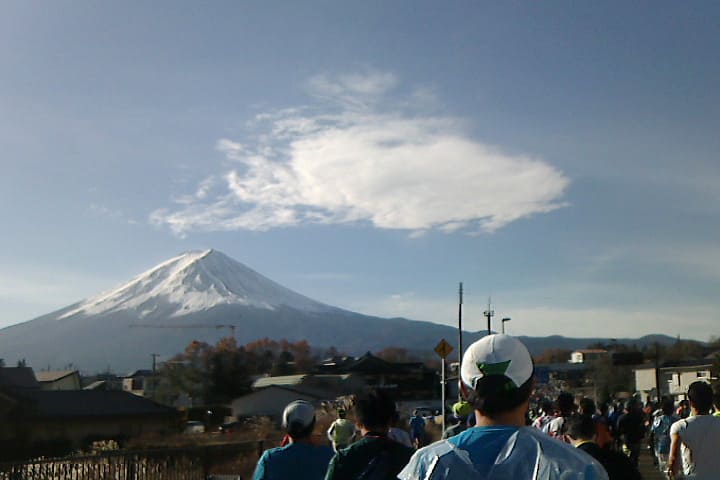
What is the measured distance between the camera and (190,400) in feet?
206

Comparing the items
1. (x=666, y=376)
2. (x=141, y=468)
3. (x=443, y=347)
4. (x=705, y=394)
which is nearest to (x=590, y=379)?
(x=666, y=376)

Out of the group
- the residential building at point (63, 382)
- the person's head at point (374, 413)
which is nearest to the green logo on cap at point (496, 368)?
the person's head at point (374, 413)

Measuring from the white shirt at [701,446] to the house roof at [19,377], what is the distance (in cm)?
4039

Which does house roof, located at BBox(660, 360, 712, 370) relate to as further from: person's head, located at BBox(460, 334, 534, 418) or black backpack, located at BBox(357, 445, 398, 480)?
person's head, located at BBox(460, 334, 534, 418)

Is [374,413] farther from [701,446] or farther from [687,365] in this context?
[687,365]

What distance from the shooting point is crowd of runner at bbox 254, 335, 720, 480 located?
8.52 feet

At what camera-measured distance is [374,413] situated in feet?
17.5

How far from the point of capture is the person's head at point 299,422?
542cm

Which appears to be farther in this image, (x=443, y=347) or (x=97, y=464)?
(x=443, y=347)

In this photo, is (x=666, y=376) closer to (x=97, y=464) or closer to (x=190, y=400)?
(x=190, y=400)

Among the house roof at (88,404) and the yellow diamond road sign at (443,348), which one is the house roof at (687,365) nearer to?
the house roof at (88,404)

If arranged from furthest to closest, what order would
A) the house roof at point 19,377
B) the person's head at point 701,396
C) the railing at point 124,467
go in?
1. the house roof at point 19,377
2. the railing at point 124,467
3. the person's head at point 701,396

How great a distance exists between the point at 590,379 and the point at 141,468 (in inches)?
3222

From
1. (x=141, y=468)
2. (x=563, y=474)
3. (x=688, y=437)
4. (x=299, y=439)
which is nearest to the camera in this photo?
(x=563, y=474)
